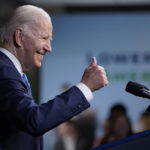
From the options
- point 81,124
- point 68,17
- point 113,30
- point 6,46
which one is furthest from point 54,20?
point 6,46

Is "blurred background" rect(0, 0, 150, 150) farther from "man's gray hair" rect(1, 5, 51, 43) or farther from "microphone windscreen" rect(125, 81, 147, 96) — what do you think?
"microphone windscreen" rect(125, 81, 147, 96)

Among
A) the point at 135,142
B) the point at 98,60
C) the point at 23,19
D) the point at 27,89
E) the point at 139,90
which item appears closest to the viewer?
the point at 135,142

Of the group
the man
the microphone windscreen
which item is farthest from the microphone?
the man

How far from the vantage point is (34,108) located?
2.12 meters

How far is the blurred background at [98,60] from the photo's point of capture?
7.17 m

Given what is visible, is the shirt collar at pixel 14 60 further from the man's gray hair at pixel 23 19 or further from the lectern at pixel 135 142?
the lectern at pixel 135 142

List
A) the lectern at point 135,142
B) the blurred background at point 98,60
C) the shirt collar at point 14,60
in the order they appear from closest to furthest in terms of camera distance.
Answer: the lectern at point 135,142
the shirt collar at point 14,60
the blurred background at point 98,60

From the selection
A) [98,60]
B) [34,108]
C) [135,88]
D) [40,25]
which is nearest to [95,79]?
[135,88]

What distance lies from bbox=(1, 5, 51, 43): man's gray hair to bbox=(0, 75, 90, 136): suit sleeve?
311 millimetres

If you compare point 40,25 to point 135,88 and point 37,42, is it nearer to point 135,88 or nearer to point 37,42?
point 37,42

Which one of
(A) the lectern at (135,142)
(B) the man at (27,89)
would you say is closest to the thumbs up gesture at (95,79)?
(B) the man at (27,89)

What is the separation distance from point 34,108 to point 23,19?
484 millimetres

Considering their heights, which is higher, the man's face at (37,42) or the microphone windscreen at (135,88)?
the man's face at (37,42)

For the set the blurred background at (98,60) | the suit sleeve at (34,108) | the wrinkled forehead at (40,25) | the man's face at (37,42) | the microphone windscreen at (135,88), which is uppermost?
the wrinkled forehead at (40,25)
